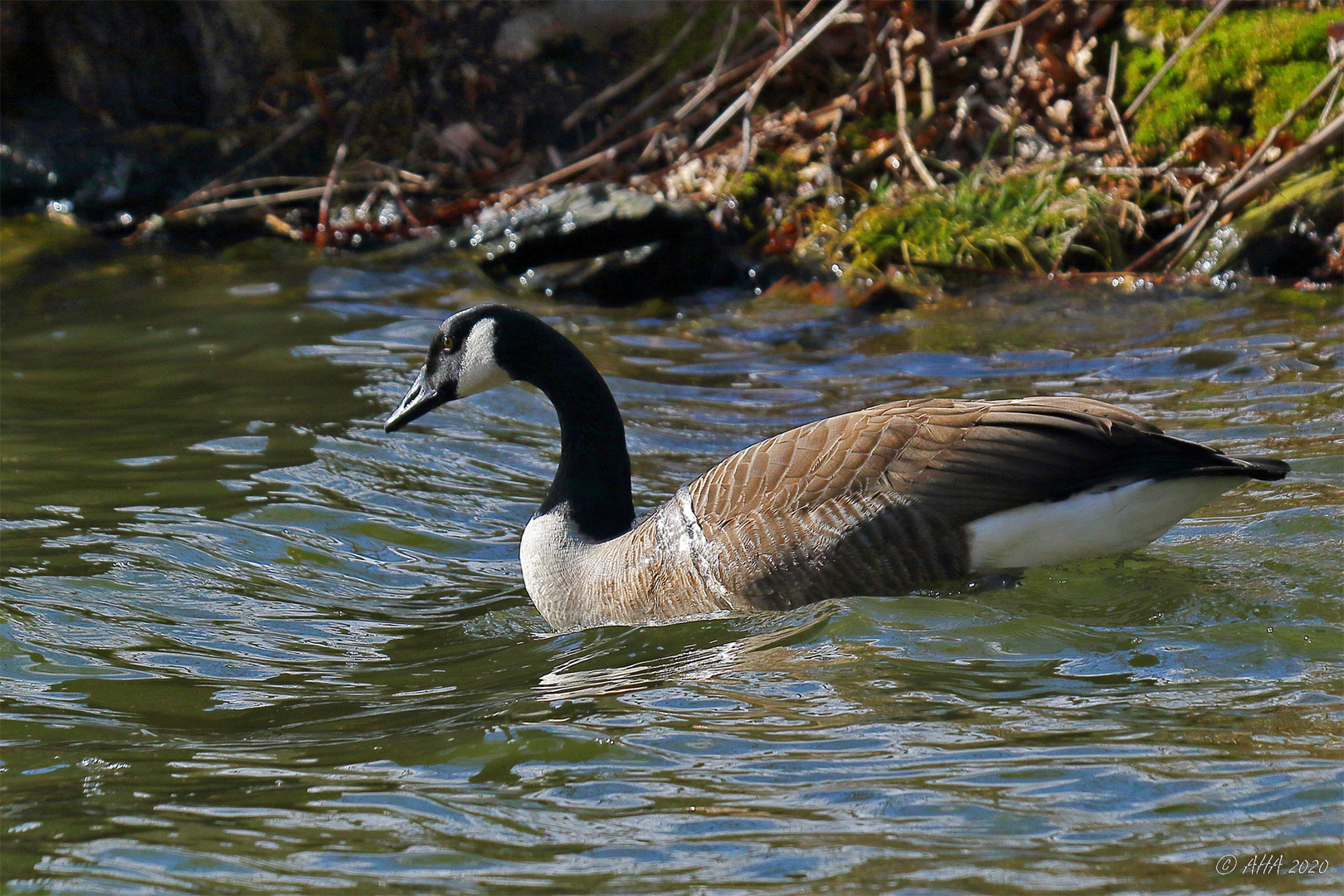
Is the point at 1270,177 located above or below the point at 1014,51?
below

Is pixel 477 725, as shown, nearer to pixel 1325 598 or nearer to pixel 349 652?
pixel 349 652

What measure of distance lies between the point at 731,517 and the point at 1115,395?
321cm

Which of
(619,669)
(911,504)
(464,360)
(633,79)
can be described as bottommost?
(619,669)

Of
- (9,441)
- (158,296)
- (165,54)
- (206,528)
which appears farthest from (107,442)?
(165,54)

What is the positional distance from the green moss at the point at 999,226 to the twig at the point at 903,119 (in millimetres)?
198

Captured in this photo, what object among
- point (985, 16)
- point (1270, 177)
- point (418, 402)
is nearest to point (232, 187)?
point (985, 16)

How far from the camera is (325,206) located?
1225cm

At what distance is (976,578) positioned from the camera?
4742 mm

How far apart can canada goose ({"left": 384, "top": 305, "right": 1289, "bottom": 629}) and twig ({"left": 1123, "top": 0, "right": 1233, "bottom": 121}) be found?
608cm

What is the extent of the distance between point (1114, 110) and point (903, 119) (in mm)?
1609

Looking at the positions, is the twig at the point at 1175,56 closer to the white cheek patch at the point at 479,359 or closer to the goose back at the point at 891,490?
the goose back at the point at 891,490

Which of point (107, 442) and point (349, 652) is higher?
point (107, 442)

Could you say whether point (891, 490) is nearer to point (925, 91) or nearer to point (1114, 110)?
point (1114, 110)

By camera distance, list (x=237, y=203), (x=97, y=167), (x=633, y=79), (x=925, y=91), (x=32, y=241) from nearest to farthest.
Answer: (x=925, y=91)
(x=32, y=241)
(x=237, y=203)
(x=633, y=79)
(x=97, y=167)
